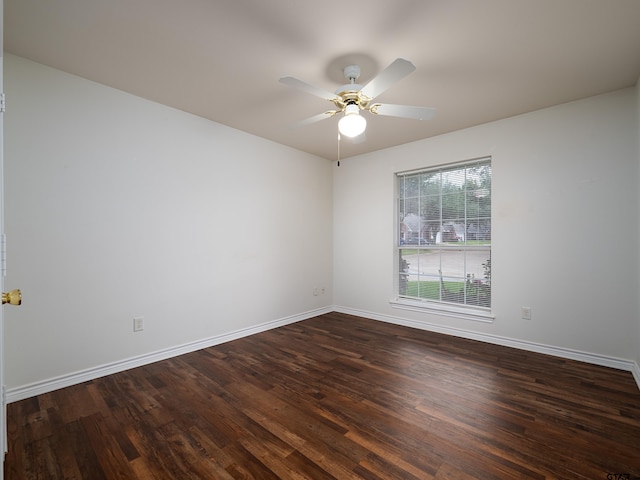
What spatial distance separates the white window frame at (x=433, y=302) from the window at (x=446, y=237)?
0.01 metres

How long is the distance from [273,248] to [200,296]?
3.69ft

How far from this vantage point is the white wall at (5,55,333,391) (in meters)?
2.24

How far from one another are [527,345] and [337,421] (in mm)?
2377

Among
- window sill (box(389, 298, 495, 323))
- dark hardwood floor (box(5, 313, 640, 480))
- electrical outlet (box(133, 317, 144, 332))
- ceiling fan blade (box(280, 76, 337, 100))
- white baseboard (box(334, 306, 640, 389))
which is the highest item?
ceiling fan blade (box(280, 76, 337, 100))

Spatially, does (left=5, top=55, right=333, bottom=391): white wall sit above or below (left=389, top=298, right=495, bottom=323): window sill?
above

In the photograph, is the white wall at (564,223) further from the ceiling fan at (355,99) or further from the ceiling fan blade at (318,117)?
the ceiling fan blade at (318,117)

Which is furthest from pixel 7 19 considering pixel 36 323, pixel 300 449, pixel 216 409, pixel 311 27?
pixel 300 449

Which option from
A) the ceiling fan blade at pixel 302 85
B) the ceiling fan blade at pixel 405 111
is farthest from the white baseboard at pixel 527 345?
the ceiling fan blade at pixel 302 85

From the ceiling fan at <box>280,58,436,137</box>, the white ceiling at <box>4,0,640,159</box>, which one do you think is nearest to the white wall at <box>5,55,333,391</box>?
the white ceiling at <box>4,0,640,159</box>

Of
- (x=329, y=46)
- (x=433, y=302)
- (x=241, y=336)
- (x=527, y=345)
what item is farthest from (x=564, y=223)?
(x=241, y=336)

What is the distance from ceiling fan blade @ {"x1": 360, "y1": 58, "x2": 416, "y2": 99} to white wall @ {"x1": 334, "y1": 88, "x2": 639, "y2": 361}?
201cm

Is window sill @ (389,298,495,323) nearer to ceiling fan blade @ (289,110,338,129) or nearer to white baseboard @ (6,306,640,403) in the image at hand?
white baseboard @ (6,306,640,403)

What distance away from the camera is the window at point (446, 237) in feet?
11.7

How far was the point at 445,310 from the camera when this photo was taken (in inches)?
147
